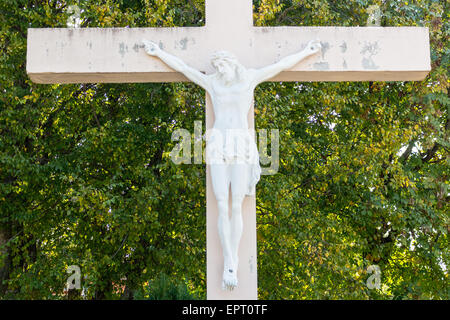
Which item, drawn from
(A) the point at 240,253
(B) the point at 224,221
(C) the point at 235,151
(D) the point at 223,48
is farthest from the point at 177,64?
(A) the point at 240,253

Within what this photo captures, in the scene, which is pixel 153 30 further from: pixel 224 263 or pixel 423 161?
pixel 423 161

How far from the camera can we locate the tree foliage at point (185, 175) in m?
6.39

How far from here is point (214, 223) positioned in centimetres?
378

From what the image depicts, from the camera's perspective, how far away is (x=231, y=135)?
3.77 metres

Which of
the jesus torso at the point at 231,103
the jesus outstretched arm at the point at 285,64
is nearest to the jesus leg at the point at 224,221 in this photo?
the jesus torso at the point at 231,103

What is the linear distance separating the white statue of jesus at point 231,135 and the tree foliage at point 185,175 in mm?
2174

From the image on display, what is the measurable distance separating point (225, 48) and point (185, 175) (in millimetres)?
2719

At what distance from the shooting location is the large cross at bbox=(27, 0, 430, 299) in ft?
13.5

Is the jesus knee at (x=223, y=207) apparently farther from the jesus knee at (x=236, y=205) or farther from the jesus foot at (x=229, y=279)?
the jesus foot at (x=229, y=279)

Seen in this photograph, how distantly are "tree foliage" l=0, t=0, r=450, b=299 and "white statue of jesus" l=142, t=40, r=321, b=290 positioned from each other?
217cm

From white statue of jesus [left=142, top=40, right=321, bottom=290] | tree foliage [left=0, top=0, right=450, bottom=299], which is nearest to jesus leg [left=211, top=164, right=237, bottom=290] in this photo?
white statue of jesus [left=142, top=40, right=321, bottom=290]

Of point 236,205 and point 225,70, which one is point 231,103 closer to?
point 225,70

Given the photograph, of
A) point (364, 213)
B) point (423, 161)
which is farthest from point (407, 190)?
point (423, 161)

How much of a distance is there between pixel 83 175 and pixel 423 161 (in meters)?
5.68
